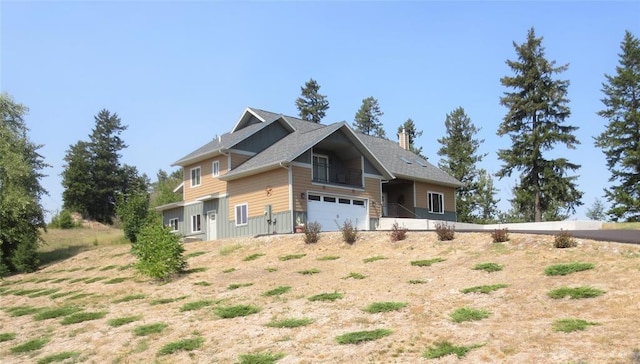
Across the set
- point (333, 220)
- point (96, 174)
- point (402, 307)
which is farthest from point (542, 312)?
point (96, 174)

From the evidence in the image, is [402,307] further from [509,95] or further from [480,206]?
[480,206]

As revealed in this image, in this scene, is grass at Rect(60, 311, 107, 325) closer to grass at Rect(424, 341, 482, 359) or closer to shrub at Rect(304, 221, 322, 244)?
shrub at Rect(304, 221, 322, 244)

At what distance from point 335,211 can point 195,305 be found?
677 inches

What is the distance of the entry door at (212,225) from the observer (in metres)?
35.2

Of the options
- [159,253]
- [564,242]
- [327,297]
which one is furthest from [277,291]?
[564,242]

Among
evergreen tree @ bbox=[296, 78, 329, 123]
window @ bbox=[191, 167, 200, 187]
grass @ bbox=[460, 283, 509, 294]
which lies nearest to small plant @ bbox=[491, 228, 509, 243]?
grass @ bbox=[460, 283, 509, 294]

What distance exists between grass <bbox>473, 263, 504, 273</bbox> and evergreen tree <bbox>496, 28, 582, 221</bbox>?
104ft

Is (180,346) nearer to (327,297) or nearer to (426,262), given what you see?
(327,297)

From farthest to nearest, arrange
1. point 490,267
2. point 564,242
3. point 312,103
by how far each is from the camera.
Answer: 1. point 312,103
2. point 564,242
3. point 490,267

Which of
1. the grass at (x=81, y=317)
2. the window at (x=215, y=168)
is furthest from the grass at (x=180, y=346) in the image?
the window at (x=215, y=168)

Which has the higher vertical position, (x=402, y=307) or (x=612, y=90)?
(x=612, y=90)

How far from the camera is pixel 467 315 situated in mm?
11797

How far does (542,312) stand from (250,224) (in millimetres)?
22236

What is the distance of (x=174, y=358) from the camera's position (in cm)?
1166
